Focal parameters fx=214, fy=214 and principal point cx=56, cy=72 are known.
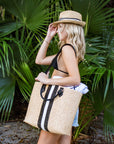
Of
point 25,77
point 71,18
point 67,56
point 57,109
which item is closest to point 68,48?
point 67,56

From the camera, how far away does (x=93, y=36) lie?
2.68 m

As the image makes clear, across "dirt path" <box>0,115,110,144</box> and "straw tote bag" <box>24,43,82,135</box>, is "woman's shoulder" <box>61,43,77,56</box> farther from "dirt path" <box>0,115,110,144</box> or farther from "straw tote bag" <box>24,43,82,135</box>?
"dirt path" <box>0,115,110,144</box>

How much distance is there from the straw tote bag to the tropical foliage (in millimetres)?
652

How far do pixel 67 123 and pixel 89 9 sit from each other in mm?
1572

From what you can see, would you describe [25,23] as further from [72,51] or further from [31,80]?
[72,51]

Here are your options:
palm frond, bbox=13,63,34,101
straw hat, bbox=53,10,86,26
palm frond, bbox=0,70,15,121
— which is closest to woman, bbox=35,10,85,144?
straw hat, bbox=53,10,86,26

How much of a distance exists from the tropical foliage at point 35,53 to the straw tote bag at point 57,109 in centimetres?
65

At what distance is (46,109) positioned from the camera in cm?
128

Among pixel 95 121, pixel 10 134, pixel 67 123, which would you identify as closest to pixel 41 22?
pixel 67 123

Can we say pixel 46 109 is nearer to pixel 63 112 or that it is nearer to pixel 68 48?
pixel 63 112

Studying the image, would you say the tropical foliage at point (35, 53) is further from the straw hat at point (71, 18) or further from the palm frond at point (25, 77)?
the straw hat at point (71, 18)

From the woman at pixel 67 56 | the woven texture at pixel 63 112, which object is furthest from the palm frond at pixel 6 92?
the woven texture at pixel 63 112

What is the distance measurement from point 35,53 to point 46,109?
101 centimetres

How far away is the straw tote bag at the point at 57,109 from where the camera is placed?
Answer: 4.07 ft
